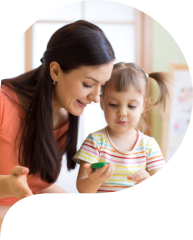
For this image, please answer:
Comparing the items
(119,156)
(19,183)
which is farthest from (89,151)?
(19,183)

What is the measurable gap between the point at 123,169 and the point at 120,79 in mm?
205

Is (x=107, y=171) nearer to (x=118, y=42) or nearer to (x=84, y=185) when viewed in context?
(x=84, y=185)

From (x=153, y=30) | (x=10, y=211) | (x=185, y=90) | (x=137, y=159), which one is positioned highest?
(x=153, y=30)

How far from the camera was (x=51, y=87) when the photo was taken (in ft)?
2.07

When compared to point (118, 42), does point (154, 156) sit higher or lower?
lower

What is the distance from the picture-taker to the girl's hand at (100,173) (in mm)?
572

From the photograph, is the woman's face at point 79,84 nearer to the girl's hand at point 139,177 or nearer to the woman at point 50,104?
the woman at point 50,104

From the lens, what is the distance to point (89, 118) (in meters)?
0.65

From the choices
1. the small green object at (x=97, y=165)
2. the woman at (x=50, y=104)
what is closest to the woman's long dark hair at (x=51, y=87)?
the woman at (x=50, y=104)

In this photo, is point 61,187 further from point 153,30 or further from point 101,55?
point 153,30

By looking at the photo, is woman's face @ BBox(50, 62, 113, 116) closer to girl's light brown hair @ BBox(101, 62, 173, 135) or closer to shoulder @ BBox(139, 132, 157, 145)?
girl's light brown hair @ BBox(101, 62, 173, 135)

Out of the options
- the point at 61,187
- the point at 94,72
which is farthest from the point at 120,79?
the point at 61,187

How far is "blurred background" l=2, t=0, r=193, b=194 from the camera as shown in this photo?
63cm

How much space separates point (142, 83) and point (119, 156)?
0.18 meters
